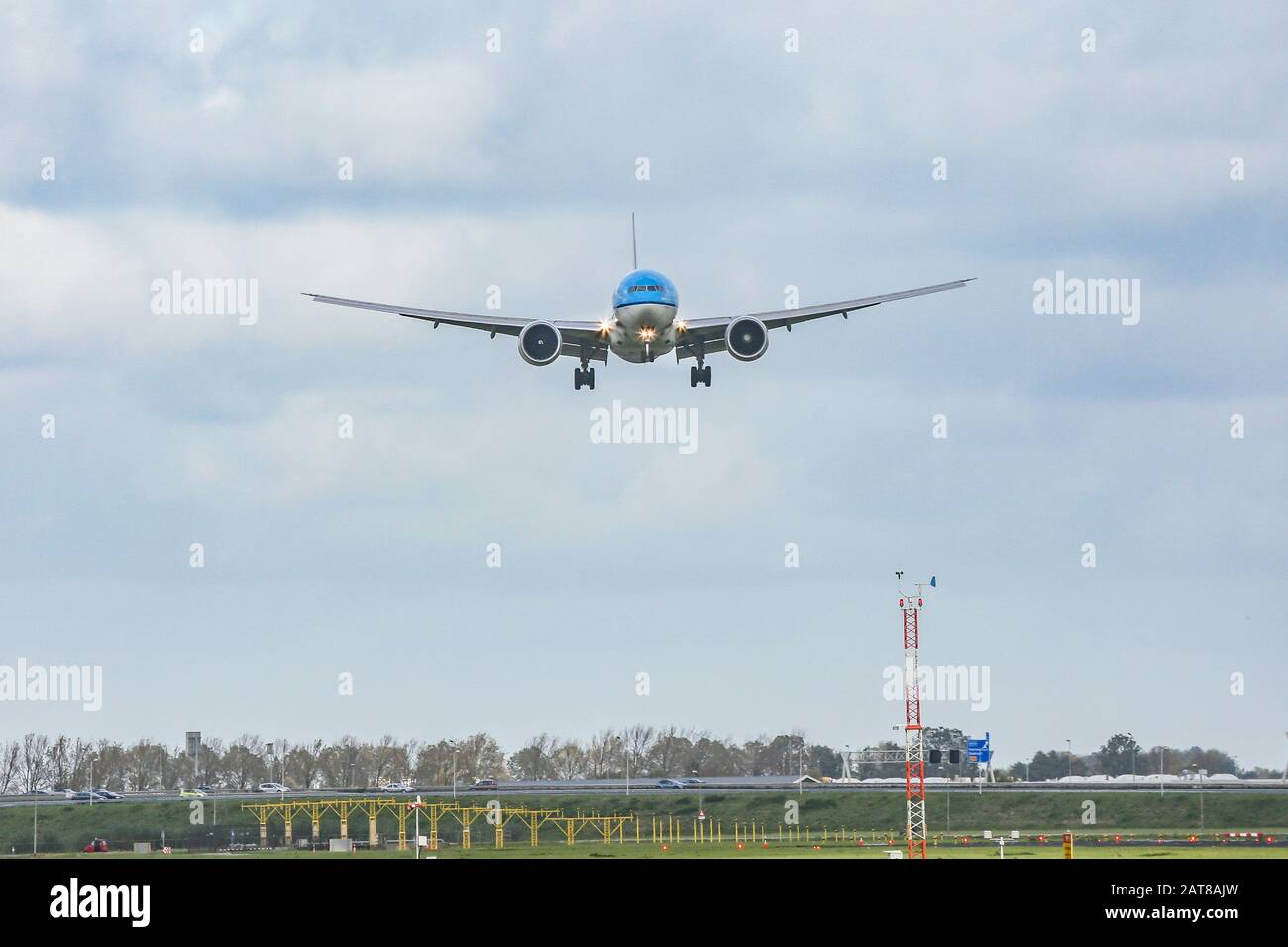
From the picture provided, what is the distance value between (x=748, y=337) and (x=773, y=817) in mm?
66092

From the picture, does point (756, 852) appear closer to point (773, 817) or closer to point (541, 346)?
point (541, 346)

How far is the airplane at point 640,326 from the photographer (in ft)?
274

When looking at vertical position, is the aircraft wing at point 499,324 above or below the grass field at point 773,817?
above

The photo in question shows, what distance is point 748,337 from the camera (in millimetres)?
84938

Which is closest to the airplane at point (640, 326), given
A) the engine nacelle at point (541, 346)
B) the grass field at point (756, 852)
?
the engine nacelle at point (541, 346)

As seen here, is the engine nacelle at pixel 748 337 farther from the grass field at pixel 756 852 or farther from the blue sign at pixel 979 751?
the blue sign at pixel 979 751

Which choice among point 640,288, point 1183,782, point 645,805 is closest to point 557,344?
point 640,288

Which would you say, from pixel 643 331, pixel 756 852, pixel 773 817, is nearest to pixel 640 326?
pixel 643 331

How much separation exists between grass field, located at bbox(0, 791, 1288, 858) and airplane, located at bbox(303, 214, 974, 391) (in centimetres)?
4044
